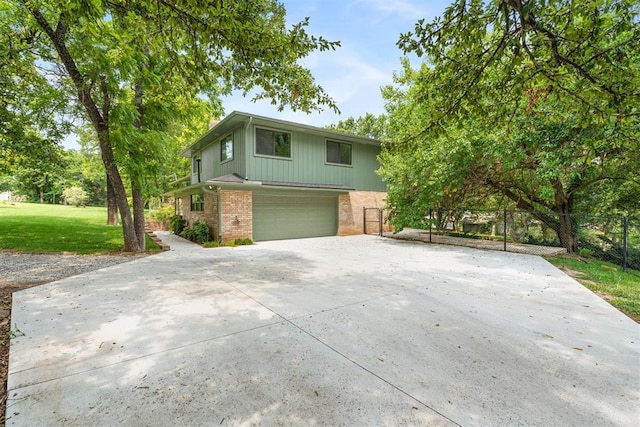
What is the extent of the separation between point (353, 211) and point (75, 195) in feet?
115

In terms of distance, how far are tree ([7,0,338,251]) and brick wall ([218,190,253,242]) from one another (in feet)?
8.61

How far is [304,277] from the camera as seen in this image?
5.76 m

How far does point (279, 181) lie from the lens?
11969 millimetres

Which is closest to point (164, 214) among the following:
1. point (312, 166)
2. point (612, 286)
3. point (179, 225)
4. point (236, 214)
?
point (179, 225)

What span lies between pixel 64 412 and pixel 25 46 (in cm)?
1116

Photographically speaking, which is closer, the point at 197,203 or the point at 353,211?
the point at 197,203

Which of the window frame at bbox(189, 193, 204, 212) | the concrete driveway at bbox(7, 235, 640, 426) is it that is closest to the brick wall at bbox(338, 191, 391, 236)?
the window frame at bbox(189, 193, 204, 212)

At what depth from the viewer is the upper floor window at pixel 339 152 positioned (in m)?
13.8

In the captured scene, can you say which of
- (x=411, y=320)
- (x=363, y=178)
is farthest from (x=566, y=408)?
(x=363, y=178)

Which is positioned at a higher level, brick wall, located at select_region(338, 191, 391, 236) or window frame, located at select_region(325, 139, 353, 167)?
window frame, located at select_region(325, 139, 353, 167)

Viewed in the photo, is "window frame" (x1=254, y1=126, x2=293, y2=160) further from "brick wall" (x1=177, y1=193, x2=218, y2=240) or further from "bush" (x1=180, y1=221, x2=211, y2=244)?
"bush" (x1=180, y1=221, x2=211, y2=244)

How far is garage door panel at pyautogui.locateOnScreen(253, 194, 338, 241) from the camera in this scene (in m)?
11.9

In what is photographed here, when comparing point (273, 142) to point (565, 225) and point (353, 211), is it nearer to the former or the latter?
point (353, 211)

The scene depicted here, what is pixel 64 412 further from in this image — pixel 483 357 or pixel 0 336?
pixel 483 357
